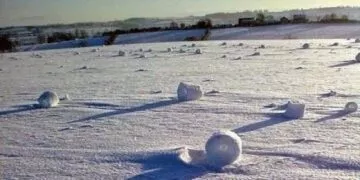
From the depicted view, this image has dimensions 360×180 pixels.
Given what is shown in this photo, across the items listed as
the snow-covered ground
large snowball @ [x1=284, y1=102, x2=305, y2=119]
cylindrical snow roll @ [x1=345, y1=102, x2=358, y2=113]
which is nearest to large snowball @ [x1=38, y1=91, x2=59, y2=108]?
large snowball @ [x1=284, y1=102, x2=305, y2=119]

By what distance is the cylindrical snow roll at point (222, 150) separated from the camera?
1732 mm

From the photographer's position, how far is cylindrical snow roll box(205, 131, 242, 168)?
1.73 meters

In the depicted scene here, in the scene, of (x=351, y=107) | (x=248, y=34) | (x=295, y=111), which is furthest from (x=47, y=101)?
(x=248, y=34)

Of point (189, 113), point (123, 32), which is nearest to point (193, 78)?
point (189, 113)

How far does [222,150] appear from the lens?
1731mm

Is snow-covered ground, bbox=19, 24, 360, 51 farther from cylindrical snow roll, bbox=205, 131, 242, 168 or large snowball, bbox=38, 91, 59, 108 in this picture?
cylindrical snow roll, bbox=205, 131, 242, 168

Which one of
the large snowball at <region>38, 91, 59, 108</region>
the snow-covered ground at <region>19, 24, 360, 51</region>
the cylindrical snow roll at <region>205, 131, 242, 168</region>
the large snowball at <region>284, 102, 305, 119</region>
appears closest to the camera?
the cylindrical snow roll at <region>205, 131, 242, 168</region>

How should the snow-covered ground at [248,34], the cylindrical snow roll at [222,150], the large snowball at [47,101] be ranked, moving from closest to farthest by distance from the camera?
the cylindrical snow roll at [222,150] → the large snowball at [47,101] → the snow-covered ground at [248,34]

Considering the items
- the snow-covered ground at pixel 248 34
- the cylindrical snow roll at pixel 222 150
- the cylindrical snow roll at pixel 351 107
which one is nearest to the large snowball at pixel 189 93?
the cylindrical snow roll at pixel 351 107

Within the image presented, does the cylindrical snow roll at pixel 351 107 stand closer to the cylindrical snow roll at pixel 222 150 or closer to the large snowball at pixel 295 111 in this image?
the large snowball at pixel 295 111

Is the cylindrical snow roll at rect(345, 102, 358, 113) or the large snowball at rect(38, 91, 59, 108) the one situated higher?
the large snowball at rect(38, 91, 59, 108)

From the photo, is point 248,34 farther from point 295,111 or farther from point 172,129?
point 172,129

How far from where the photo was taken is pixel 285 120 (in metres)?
2.50

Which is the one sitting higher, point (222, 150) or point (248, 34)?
point (222, 150)
